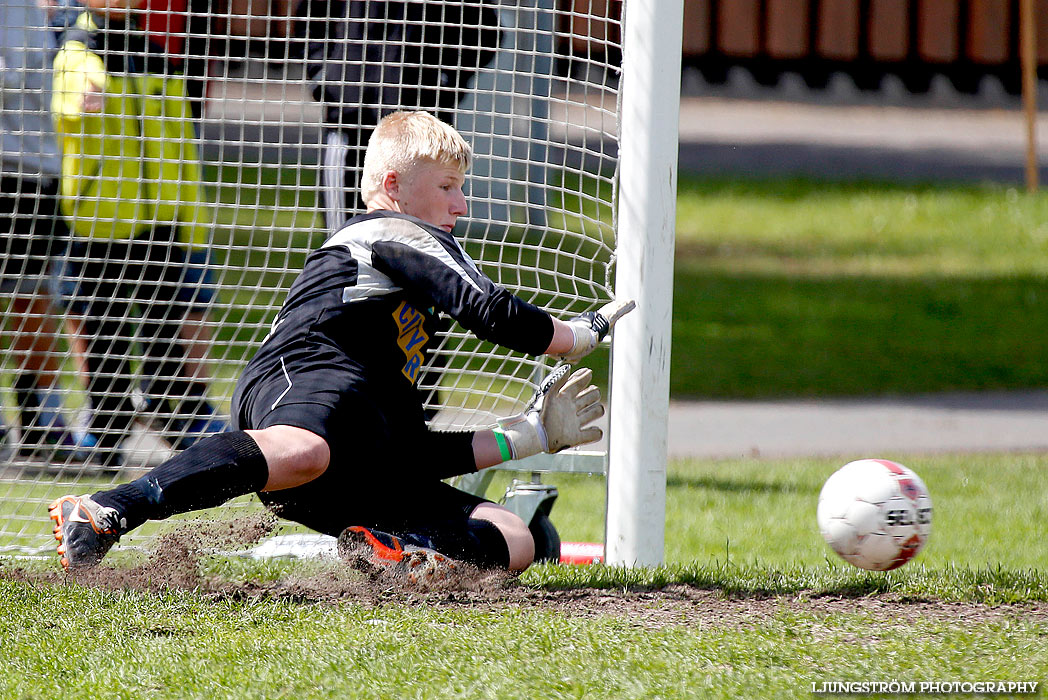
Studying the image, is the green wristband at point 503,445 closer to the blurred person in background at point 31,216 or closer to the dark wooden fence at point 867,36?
the blurred person in background at point 31,216

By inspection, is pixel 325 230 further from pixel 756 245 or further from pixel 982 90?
pixel 982 90

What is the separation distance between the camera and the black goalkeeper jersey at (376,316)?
3889mm

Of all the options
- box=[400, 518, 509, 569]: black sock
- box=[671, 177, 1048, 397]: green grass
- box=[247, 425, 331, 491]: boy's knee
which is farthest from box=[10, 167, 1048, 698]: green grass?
box=[671, 177, 1048, 397]: green grass

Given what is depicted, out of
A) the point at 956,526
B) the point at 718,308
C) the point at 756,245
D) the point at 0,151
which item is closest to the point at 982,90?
the point at 756,245

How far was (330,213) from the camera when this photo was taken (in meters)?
5.18

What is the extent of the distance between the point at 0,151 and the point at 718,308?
23.4 feet

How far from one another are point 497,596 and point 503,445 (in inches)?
24.4

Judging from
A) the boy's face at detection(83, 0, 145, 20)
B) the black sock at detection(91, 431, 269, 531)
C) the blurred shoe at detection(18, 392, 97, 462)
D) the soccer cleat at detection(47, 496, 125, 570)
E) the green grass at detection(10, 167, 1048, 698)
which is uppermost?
the boy's face at detection(83, 0, 145, 20)

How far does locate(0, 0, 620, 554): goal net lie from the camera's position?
4.85 m


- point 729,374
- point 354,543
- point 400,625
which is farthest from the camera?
point 729,374

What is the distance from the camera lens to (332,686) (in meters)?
3.06

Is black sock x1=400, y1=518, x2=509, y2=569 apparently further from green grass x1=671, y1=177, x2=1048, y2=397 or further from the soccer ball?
green grass x1=671, y1=177, x2=1048, y2=397

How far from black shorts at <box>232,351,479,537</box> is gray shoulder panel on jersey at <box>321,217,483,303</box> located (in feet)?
0.84

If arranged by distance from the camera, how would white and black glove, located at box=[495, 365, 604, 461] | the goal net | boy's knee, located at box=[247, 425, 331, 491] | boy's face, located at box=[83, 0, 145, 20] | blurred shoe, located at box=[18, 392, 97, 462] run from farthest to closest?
blurred shoe, located at box=[18, 392, 97, 462]
boy's face, located at box=[83, 0, 145, 20]
the goal net
white and black glove, located at box=[495, 365, 604, 461]
boy's knee, located at box=[247, 425, 331, 491]
